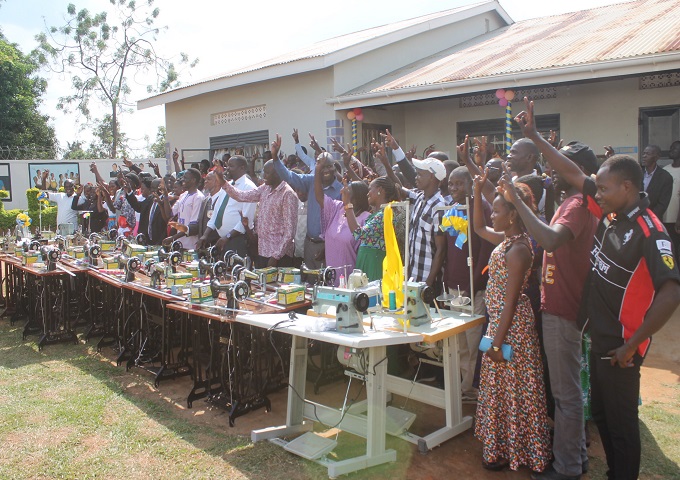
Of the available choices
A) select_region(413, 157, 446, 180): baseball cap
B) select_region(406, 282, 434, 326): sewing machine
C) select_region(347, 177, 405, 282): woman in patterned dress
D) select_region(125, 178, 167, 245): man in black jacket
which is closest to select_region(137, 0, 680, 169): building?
select_region(125, 178, 167, 245): man in black jacket

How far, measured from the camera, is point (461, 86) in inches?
338

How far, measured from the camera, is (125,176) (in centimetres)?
896

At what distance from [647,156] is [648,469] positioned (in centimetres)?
478

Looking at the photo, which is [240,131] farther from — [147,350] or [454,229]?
[454,229]

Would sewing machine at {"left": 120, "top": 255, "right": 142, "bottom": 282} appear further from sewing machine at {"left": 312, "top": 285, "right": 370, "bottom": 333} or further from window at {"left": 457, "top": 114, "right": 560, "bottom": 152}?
window at {"left": 457, "top": 114, "right": 560, "bottom": 152}

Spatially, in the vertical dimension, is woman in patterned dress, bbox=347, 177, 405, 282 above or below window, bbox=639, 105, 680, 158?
below

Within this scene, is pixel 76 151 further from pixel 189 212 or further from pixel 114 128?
pixel 189 212

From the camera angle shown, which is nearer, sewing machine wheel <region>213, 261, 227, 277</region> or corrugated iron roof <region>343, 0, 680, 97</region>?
sewing machine wheel <region>213, 261, 227, 277</region>

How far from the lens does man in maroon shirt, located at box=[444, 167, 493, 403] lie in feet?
14.2

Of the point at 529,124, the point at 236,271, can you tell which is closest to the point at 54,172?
the point at 236,271

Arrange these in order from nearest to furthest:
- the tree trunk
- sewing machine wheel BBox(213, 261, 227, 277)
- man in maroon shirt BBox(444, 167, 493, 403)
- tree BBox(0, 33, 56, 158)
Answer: man in maroon shirt BBox(444, 167, 493, 403) < sewing machine wheel BBox(213, 261, 227, 277) < tree BBox(0, 33, 56, 158) < the tree trunk

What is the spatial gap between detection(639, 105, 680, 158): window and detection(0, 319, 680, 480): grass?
4.97 metres

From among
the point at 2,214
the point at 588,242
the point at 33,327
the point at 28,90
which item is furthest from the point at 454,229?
the point at 28,90

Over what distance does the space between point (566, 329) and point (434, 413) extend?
63.3 inches
